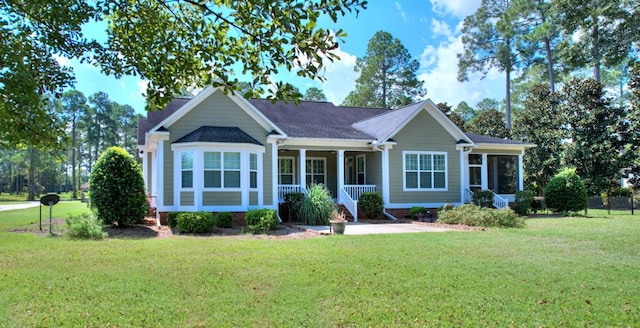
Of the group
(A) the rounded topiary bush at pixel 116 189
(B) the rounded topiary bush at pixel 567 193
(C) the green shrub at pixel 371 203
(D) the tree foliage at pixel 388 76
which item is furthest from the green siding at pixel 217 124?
(D) the tree foliage at pixel 388 76

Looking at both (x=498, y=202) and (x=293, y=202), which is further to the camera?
(x=498, y=202)

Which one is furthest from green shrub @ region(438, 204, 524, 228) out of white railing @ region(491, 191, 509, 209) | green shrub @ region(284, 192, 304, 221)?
green shrub @ region(284, 192, 304, 221)

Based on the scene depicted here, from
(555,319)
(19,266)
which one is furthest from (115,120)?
(555,319)

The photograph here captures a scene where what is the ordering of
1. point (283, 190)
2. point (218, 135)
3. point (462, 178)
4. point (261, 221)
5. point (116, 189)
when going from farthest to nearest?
1. point (462, 178)
2. point (283, 190)
3. point (218, 135)
4. point (116, 189)
5. point (261, 221)

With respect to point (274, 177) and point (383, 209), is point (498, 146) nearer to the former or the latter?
point (383, 209)

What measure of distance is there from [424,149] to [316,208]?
21.8 feet

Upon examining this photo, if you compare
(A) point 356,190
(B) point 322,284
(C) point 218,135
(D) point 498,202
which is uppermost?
(C) point 218,135

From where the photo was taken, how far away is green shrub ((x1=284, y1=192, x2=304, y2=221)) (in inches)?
714

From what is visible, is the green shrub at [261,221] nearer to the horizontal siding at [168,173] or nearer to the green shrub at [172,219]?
the green shrub at [172,219]

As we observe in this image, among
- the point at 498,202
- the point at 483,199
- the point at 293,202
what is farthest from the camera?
the point at 498,202

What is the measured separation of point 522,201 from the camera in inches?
826

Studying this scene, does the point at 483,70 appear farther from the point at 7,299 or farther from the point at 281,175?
the point at 7,299

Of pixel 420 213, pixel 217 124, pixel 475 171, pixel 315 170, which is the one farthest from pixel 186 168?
pixel 475 171

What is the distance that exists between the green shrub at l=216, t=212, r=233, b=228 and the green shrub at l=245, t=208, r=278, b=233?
37.5 inches
